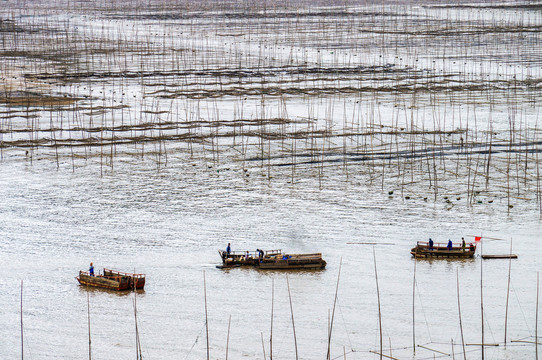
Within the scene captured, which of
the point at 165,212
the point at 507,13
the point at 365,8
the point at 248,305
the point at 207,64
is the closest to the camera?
the point at 248,305

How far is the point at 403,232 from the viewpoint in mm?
34219

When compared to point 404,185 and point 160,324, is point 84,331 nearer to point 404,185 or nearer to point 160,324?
point 160,324

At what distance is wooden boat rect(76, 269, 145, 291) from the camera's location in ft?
94.2

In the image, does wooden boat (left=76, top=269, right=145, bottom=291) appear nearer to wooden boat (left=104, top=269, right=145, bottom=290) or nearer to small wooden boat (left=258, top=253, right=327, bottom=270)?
wooden boat (left=104, top=269, right=145, bottom=290)

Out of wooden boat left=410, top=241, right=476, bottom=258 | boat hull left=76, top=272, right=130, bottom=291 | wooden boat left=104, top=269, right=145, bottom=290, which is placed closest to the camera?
wooden boat left=104, top=269, right=145, bottom=290

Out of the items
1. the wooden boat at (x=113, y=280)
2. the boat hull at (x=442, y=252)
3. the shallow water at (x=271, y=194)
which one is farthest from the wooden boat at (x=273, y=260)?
the boat hull at (x=442, y=252)

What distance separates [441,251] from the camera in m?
31.7

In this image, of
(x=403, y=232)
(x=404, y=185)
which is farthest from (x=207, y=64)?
(x=403, y=232)

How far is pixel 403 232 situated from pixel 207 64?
46.6 metres

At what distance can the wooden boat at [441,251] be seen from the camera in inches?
1238

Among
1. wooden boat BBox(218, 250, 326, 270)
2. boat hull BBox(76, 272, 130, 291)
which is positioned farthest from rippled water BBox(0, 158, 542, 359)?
wooden boat BBox(218, 250, 326, 270)

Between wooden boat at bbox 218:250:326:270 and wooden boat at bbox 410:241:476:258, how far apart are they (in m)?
3.90

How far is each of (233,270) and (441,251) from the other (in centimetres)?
814

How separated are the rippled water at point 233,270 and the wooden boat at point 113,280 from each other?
0.32 metres
